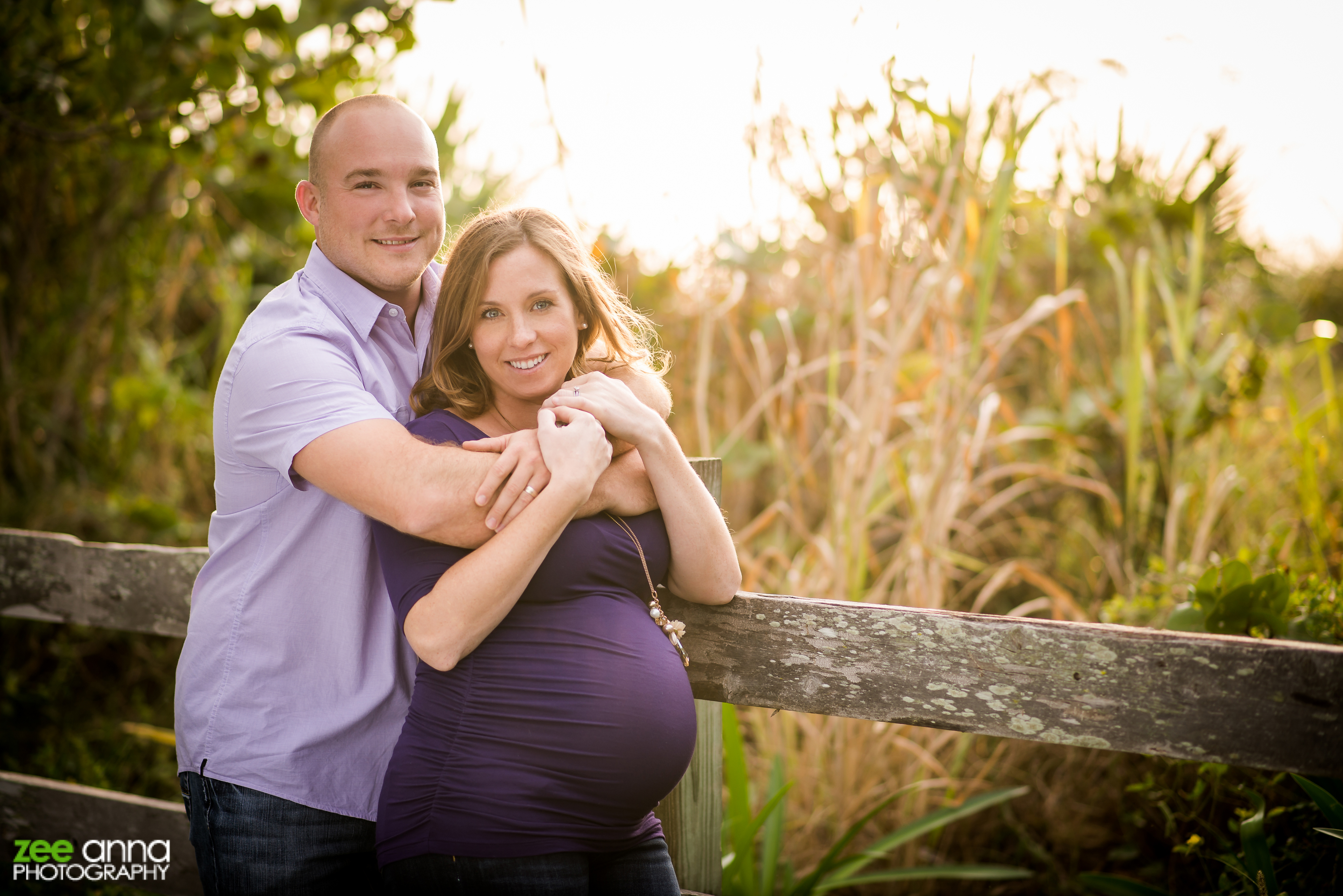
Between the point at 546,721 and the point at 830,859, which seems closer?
the point at 546,721

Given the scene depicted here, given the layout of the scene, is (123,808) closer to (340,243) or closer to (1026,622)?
(340,243)

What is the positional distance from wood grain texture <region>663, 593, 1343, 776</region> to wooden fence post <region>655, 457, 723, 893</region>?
0.54ft

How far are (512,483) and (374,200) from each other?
69 cm

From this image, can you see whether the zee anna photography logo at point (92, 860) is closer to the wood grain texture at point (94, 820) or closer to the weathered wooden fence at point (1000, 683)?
the wood grain texture at point (94, 820)

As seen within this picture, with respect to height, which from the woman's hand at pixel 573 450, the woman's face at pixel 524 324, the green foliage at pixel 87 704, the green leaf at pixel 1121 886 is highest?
the woman's face at pixel 524 324

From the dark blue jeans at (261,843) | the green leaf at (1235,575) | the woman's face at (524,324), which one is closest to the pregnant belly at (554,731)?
the dark blue jeans at (261,843)

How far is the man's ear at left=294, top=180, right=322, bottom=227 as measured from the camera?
172 cm

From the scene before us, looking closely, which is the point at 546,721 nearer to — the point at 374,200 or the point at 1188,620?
the point at 374,200

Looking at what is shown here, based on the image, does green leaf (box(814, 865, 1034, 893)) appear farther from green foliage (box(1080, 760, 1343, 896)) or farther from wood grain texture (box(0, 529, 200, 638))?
wood grain texture (box(0, 529, 200, 638))

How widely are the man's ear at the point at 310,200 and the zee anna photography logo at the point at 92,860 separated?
5.10 feet

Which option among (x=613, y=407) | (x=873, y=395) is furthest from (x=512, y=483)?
(x=873, y=395)

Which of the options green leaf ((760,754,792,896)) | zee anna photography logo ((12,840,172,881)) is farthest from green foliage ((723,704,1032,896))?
zee anna photography logo ((12,840,172,881))

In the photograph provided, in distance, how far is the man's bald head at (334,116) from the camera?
1.69m

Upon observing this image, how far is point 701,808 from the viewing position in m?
1.79
